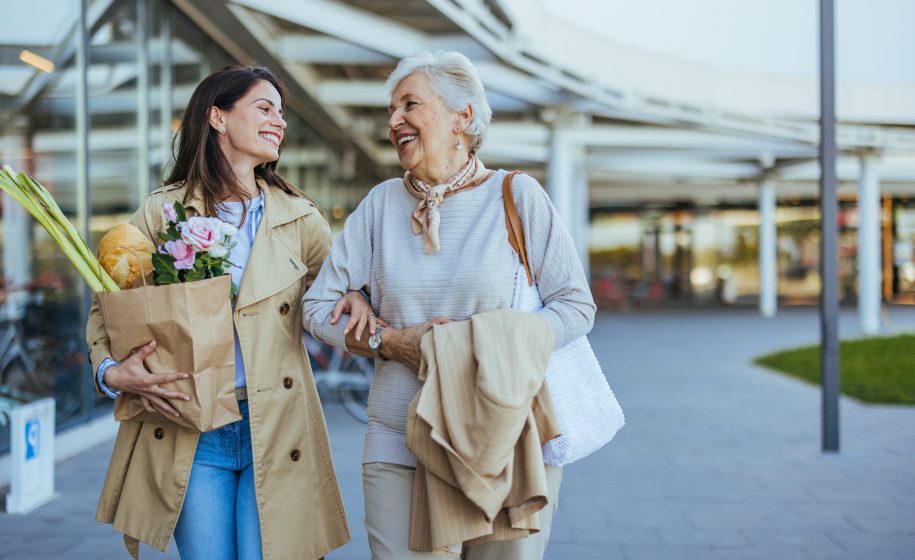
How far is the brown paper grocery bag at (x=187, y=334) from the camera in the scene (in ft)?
6.64

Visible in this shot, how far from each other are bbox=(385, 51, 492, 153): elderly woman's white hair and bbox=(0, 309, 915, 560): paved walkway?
2.73 m

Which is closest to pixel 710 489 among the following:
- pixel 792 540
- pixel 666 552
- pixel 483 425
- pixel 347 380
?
pixel 792 540

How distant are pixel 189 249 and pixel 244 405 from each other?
1.62 feet

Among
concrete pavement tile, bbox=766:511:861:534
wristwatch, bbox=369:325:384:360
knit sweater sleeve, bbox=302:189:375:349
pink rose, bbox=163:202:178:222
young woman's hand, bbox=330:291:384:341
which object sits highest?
pink rose, bbox=163:202:178:222

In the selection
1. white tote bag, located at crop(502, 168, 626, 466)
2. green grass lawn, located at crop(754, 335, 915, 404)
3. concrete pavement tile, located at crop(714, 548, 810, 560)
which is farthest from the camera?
green grass lawn, located at crop(754, 335, 915, 404)

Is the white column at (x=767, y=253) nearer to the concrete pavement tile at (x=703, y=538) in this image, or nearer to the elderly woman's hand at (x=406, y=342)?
the concrete pavement tile at (x=703, y=538)

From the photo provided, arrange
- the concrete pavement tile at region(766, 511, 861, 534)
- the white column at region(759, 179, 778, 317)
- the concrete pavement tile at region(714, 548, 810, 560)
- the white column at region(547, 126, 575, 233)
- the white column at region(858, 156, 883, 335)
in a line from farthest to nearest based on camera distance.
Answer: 1. the white column at region(759, 179, 778, 317)
2. the white column at region(858, 156, 883, 335)
3. the white column at region(547, 126, 575, 233)
4. the concrete pavement tile at region(766, 511, 861, 534)
5. the concrete pavement tile at region(714, 548, 810, 560)

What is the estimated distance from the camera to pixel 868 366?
40.1ft

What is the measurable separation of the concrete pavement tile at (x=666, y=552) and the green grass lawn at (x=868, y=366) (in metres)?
5.89

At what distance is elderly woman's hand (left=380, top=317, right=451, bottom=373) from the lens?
81.0 inches

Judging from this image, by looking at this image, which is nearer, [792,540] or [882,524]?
[792,540]

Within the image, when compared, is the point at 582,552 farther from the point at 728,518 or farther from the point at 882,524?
the point at 882,524

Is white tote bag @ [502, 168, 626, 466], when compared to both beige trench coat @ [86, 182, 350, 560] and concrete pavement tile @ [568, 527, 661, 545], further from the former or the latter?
concrete pavement tile @ [568, 527, 661, 545]

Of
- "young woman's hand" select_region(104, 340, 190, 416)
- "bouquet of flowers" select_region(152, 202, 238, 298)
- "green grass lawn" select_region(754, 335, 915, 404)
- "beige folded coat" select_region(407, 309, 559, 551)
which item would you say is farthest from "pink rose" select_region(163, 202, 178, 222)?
"green grass lawn" select_region(754, 335, 915, 404)
